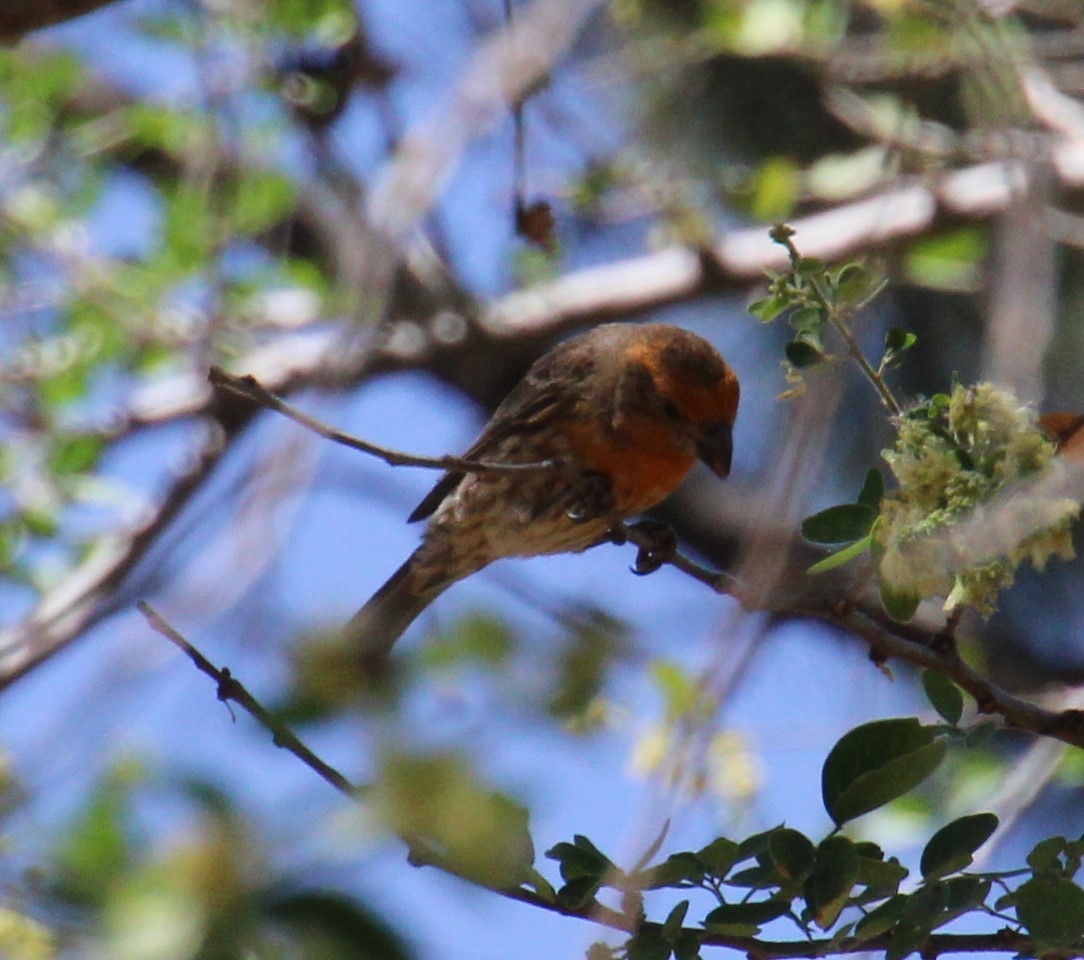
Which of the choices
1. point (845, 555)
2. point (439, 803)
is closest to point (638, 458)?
point (845, 555)

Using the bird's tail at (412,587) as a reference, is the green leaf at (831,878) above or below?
below

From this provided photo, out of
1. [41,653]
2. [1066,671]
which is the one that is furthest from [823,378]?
[1066,671]

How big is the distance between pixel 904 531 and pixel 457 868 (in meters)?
1.04

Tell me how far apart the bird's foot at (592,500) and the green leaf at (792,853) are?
2666 millimetres

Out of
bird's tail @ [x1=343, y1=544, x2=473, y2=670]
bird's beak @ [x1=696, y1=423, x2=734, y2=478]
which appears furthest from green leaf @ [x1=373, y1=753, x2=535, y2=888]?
bird's beak @ [x1=696, y1=423, x2=734, y2=478]

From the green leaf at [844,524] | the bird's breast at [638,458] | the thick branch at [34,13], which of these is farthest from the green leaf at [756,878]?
the thick branch at [34,13]

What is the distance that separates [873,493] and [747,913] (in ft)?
2.54

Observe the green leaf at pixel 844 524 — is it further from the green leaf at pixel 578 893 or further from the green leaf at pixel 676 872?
the green leaf at pixel 578 893

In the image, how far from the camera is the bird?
503 cm

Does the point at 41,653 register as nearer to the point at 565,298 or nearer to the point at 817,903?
the point at 565,298

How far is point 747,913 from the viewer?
231cm

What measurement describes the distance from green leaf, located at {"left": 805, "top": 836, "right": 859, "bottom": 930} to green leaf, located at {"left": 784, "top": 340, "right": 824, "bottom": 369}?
2.78 ft

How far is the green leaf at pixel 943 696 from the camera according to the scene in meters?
2.56

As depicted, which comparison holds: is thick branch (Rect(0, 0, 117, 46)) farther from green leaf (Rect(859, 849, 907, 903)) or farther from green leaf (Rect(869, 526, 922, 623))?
green leaf (Rect(859, 849, 907, 903))
